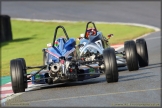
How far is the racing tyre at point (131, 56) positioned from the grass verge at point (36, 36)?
187 inches

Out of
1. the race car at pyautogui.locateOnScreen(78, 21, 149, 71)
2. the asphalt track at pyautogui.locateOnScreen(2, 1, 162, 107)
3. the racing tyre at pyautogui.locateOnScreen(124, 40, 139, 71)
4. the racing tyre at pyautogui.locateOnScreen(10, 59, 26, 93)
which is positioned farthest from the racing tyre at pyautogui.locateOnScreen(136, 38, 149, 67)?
the racing tyre at pyautogui.locateOnScreen(10, 59, 26, 93)

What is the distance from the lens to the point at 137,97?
32.5 feet

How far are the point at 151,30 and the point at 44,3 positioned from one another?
1674 centimetres

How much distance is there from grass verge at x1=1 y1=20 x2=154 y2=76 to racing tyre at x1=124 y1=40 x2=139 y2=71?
15.6ft

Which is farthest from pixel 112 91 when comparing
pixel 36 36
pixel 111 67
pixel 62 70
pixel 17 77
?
pixel 36 36

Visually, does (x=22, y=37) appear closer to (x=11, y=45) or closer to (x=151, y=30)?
(x=11, y=45)

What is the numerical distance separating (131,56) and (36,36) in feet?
54.4

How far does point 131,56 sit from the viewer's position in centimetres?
1424

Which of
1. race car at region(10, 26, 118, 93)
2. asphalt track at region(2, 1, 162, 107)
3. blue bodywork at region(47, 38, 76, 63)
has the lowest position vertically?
asphalt track at region(2, 1, 162, 107)

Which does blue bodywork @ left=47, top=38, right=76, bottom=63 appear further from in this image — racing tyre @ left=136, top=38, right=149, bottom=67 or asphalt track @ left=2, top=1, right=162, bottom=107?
racing tyre @ left=136, top=38, right=149, bottom=67

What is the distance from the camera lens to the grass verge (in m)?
22.5

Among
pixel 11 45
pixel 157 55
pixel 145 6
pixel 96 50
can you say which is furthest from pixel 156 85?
pixel 145 6

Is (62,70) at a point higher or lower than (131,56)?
lower

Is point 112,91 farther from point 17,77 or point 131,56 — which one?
point 131,56
